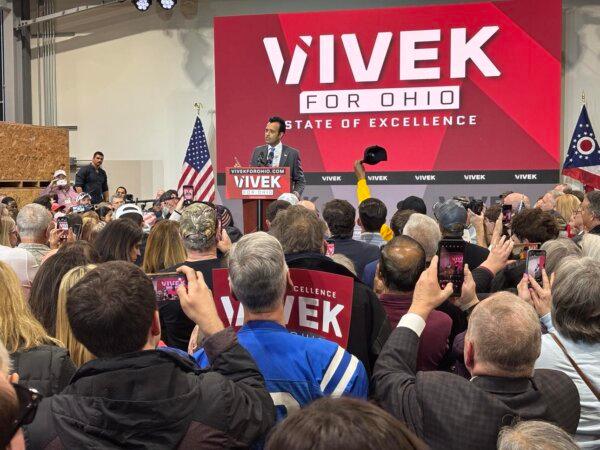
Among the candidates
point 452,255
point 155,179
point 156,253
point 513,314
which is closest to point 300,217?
point 452,255

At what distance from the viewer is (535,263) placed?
8.84ft

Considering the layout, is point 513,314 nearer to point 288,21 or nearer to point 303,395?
point 303,395

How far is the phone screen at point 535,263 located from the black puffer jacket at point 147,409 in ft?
4.30

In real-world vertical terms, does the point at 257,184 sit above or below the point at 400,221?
above

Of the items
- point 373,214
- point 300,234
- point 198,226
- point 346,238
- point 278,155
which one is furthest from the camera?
point 278,155

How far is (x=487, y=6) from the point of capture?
34.8ft

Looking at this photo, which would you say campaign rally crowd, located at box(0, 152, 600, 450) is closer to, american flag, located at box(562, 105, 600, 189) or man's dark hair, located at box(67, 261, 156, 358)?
man's dark hair, located at box(67, 261, 156, 358)

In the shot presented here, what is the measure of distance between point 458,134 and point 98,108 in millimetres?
6365

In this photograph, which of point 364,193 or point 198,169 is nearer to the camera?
point 364,193

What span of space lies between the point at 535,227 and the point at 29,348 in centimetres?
254

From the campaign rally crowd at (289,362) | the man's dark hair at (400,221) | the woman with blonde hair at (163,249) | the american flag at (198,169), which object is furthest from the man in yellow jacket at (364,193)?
the american flag at (198,169)

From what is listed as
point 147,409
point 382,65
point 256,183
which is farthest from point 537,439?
point 382,65

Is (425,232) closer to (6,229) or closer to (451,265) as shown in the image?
(451,265)

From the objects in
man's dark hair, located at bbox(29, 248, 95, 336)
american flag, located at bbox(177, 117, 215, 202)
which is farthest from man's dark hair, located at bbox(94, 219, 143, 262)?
american flag, located at bbox(177, 117, 215, 202)
